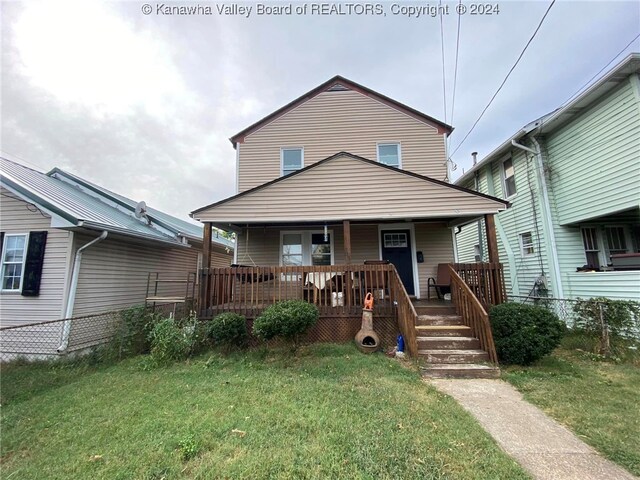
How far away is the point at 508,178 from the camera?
10977mm

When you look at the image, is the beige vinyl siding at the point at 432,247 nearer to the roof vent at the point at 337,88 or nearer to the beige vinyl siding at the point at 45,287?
the roof vent at the point at 337,88

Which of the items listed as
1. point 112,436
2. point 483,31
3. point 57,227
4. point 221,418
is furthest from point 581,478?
point 57,227

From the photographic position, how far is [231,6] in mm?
6750

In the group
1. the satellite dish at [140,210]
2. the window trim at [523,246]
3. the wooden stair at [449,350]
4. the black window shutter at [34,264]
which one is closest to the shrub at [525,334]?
the wooden stair at [449,350]

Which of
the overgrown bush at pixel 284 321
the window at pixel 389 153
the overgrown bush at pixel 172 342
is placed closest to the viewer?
the overgrown bush at pixel 284 321

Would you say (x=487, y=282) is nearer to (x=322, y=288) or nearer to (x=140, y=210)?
(x=322, y=288)

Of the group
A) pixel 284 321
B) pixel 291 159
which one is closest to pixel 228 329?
pixel 284 321

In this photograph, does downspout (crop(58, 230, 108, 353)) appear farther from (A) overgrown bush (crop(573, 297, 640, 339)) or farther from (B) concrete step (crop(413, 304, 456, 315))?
(A) overgrown bush (crop(573, 297, 640, 339))

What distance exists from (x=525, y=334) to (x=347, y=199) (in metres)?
4.61

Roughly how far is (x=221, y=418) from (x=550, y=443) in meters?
3.53

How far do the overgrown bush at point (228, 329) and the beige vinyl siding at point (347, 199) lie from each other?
249 centimetres

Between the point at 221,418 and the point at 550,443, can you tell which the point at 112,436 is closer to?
the point at 221,418

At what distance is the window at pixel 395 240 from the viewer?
9164 mm

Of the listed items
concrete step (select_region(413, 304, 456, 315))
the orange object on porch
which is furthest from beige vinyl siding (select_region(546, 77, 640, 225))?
the orange object on porch
